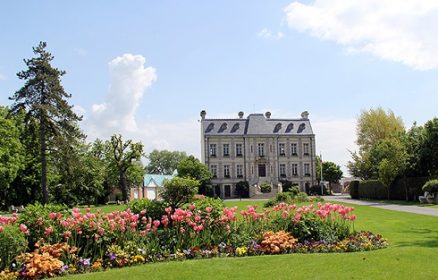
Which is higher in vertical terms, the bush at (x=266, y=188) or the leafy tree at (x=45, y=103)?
the leafy tree at (x=45, y=103)

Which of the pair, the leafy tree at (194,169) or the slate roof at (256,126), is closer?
the leafy tree at (194,169)

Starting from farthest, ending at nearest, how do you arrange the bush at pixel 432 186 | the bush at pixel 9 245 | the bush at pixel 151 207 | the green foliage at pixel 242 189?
the green foliage at pixel 242 189, the bush at pixel 432 186, the bush at pixel 151 207, the bush at pixel 9 245

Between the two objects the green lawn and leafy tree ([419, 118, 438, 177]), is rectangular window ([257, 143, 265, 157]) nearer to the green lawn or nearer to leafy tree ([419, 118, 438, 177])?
leafy tree ([419, 118, 438, 177])

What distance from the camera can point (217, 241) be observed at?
34.7 ft

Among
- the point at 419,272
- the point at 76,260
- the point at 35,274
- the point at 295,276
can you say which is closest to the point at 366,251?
the point at 419,272

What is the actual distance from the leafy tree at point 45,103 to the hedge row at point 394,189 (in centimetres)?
2730

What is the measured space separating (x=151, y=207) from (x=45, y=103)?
2612cm

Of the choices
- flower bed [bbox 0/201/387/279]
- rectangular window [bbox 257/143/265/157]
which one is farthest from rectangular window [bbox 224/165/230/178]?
flower bed [bbox 0/201/387/279]

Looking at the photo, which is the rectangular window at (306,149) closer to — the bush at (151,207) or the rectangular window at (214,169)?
the rectangular window at (214,169)

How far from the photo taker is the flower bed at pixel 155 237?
8.76m

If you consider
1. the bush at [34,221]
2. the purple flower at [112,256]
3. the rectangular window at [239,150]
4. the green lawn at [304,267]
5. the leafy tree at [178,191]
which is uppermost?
Answer: the rectangular window at [239,150]

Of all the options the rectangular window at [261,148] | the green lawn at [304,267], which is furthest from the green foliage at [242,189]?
the green lawn at [304,267]

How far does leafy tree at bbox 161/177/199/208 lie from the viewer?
460 inches

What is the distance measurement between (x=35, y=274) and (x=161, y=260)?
245 cm
